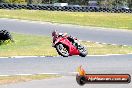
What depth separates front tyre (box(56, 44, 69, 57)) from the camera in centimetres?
1489

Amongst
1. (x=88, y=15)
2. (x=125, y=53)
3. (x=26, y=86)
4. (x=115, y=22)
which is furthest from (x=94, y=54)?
(x=88, y=15)

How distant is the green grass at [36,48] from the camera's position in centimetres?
1817

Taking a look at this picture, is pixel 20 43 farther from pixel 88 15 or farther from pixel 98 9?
pixel 98 9

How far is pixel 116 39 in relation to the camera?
27.4 m

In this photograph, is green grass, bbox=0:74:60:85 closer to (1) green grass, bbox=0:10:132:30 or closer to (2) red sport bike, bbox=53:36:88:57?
(2) red sport bike, bbox=53:36:88:57

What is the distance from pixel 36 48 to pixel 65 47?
17.8ft

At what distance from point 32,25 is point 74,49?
1923cm

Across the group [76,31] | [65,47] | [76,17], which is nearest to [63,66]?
[65,47]

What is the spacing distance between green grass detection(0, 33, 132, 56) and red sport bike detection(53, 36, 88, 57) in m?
2.03

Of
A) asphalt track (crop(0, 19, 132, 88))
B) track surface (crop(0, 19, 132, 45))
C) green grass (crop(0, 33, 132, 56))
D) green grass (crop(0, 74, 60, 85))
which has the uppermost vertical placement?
green grass (crop(0, 74, 60, 85))

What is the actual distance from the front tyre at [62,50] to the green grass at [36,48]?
2057mm

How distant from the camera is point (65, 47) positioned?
15.0 meters

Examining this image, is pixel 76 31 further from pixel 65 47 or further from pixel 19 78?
pixel 19 78

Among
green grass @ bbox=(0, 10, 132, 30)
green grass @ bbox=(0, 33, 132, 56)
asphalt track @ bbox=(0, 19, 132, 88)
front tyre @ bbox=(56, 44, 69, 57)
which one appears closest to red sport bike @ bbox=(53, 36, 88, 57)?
front tyre @ bbox=(56, 44, 69, 57)
